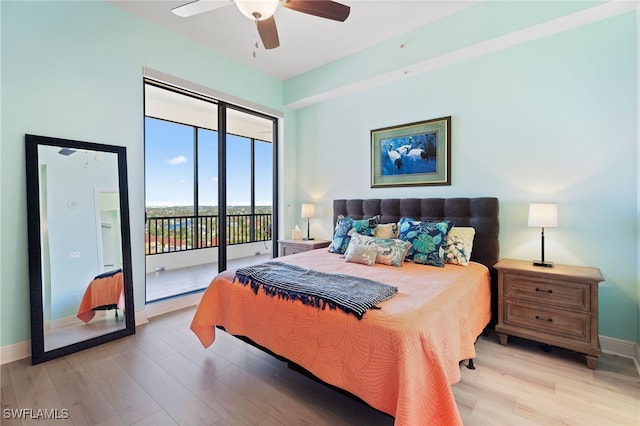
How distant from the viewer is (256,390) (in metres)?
1.96

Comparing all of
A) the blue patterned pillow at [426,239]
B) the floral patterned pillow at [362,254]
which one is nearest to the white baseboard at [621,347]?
the blue patterned pillow at [426,239]

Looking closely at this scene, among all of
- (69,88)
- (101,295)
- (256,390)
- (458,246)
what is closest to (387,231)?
(458,246)

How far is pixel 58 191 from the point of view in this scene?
8.22 feet

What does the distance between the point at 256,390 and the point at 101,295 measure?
1901mm

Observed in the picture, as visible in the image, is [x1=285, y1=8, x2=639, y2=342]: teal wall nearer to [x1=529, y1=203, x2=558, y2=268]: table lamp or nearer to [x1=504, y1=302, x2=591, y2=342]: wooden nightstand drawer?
[x1=529, y1=203, x2=558, y2=268]: table lamp

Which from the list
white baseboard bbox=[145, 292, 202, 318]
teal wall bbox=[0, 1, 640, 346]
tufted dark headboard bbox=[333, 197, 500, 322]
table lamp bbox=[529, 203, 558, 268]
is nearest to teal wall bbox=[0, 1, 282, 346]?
teal wall bbox=[0, 1, 640, 346]

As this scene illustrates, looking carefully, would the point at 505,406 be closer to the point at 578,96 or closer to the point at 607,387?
the point at 607,387

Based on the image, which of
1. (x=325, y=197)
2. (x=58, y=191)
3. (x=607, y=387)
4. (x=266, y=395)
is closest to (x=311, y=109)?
(x=325, y=197)

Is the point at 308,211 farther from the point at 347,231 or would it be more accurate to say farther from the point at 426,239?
the point at 426,239

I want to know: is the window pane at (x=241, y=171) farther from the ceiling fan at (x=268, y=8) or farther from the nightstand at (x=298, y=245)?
the ceiling fan at (x=268, y=8)

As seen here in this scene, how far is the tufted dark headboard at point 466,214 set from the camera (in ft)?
9.37

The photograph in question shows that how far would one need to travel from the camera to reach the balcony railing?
5281 mm

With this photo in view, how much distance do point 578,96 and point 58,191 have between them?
4.70 meters

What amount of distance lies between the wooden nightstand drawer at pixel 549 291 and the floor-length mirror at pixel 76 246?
3610mm
